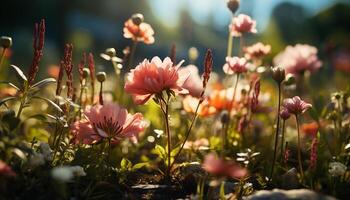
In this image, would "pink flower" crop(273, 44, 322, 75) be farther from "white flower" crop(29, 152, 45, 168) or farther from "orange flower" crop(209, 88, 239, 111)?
"white flower" crop(29, 152, 45, 168)

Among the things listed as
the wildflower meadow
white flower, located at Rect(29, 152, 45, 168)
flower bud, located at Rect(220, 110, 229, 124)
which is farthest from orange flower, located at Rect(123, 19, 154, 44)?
white flower, located at Rect(29, 152, 45, 168)

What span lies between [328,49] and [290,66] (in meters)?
0.73

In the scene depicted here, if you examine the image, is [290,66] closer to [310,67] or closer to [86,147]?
[310,67]

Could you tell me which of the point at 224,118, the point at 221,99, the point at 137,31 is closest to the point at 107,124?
the point at 137,31

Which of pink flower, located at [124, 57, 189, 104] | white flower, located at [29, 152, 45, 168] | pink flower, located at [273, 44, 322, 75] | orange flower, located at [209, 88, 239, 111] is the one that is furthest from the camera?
pink flower, located at [273, 44, 322, 75]

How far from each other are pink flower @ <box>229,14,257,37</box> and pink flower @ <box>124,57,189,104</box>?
80cm

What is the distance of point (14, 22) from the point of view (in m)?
15.6

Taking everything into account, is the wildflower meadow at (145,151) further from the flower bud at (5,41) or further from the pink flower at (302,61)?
the pink flower at (302,61)

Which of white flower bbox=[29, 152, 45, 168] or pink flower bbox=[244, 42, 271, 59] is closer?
white flower bbox=[29, 152, 45, 168]

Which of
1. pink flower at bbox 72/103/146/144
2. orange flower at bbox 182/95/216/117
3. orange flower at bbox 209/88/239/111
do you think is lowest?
pink flower at bbox 72/103/146/144

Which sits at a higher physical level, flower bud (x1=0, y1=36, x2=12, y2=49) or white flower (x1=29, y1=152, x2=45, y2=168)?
flower bud (x1=0, y1=36, x2=12, y2=49)

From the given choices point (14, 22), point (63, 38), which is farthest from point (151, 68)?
point (14, 22)

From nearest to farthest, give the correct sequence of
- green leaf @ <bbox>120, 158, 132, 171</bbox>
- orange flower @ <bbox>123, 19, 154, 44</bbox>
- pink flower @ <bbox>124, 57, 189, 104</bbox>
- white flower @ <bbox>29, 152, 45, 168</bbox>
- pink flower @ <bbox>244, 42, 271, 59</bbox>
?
white flower @ <bbox>29, 152, 45, 168</bbox> < pink flower @ <bbox>124, 57, 189, 104</bbox> < green leaf @ <bbox>120, 158, 132, 171</bbox> < orange flower @ <bbox>123, 19, 154, 44</bbox> < pink flower @ <bbox>244, 42, 271, 59</bbox>

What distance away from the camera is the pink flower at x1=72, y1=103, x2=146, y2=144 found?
1.87m
